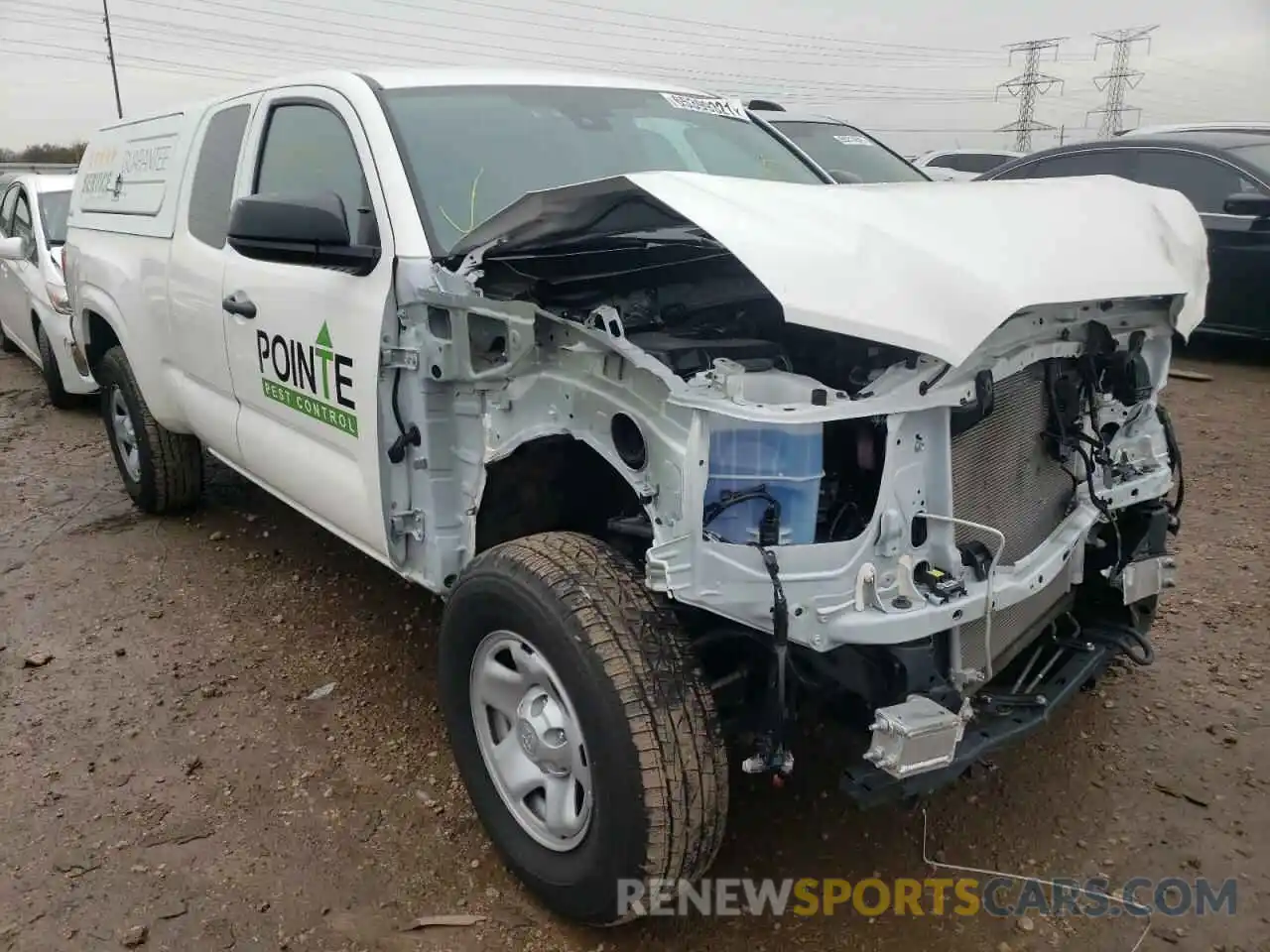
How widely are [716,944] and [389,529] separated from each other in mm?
1442

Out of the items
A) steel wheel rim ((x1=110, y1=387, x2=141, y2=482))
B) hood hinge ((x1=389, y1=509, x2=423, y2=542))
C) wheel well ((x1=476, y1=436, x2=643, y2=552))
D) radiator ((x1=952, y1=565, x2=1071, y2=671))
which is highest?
wheel well ((x1=476, y1=436, x2=643, y2=552))

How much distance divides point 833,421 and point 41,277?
719 centimetres

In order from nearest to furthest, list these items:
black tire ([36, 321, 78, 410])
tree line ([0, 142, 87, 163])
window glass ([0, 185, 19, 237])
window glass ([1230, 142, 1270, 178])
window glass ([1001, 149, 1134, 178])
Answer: window glass ([1230, 142, 1270, 178]) → black tire ([36, 321, 78, 410]) → window glass ([1001, 149, 1134, 178]) → window glass ([0, 185, 19, 237]) → tree line ([0, 142, 87, 163])

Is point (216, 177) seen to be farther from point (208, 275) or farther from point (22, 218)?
point (22, 218)

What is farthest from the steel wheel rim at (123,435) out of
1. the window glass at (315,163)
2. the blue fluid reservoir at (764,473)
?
the blue fluid reservoir at (764,473)

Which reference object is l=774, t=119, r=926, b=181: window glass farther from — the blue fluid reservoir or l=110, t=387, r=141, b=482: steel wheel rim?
the blue fluid reservoir

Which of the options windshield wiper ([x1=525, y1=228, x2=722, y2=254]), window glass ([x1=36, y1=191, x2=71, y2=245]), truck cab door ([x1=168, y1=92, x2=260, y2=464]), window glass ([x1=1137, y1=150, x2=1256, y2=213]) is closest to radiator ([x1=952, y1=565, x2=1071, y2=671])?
windshield wiper ([x1=525, y1=228, x2=722, y2=254])

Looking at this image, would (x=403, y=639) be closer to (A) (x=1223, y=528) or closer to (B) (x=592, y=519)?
(B) (x=592, y=519)

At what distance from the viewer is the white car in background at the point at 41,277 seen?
7262 millimetres

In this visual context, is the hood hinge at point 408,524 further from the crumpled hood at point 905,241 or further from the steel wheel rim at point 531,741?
the crumpled hood at point 905,241

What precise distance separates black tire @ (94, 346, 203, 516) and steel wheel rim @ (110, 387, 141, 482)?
27 millimetres

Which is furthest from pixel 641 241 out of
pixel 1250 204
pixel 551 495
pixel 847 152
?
pixel 1250 204

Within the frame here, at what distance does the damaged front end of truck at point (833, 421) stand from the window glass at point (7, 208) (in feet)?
25.0

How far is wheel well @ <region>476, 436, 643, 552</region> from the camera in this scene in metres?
2.75
